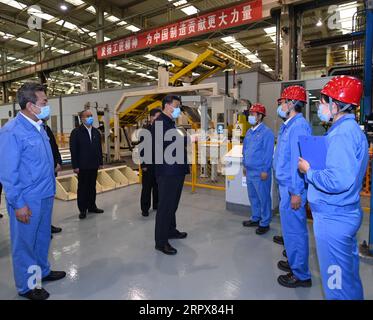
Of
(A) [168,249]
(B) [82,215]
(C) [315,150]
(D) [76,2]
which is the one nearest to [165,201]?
(A) [168,249]

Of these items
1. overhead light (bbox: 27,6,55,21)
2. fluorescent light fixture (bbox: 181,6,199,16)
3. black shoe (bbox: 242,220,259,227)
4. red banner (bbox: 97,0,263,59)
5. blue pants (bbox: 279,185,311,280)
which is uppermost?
overhead light (bbox: 27,6,55,21)

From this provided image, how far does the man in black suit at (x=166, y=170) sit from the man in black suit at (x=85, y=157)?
176 centimetres

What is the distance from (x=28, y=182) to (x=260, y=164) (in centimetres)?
282

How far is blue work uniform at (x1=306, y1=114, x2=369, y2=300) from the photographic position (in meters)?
1.60

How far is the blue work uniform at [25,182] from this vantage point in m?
2.11

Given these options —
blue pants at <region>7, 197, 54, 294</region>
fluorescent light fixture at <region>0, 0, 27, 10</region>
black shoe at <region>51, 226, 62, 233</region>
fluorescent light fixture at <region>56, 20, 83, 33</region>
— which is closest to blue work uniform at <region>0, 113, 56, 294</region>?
blue pants at <region>7, 197, 54, 294</region>

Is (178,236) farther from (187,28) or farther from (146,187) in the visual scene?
(187,28)

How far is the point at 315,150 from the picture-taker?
177cm

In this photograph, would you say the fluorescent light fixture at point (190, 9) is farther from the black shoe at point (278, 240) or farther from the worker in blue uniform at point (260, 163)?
the black shoe at point (278, 240)

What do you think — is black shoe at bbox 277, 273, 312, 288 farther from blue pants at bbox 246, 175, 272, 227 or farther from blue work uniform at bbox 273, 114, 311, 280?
blue pants at bbox 246, 175, 272, 227

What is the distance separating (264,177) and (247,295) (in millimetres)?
1680

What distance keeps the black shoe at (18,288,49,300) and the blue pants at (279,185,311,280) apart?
89.7 inches

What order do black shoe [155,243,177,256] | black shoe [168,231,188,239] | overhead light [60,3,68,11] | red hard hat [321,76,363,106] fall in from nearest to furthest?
red hard hat [321,76,363,106], black shoe [155,243,177,256], black shoe [168,231,188,239], overhead light [60,3,68,11]
